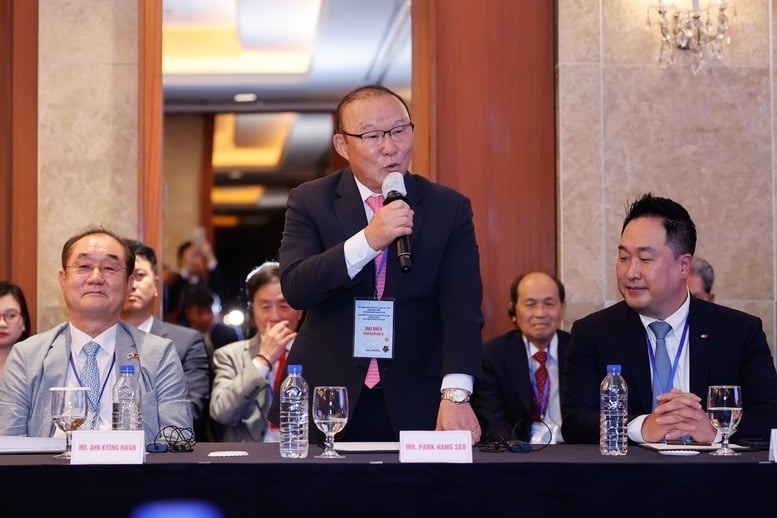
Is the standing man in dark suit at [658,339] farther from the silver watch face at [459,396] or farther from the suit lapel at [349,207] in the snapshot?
the suit lapel at [349,207]

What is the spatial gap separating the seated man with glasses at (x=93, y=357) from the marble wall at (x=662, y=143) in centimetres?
213

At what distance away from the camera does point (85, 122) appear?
496 centimetres

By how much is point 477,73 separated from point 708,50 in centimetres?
102

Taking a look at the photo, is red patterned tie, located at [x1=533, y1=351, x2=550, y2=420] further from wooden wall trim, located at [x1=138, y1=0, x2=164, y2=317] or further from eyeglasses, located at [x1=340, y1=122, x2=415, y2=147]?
eyeglasses, located at [x1=340, y1=122, x2=415, y2=147]

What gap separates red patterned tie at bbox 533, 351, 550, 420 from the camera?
471 cm

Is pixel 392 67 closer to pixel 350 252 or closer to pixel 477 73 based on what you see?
pixel 477 73

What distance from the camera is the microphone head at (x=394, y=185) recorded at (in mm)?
2902

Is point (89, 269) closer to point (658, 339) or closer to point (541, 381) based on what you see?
point (658, 339)

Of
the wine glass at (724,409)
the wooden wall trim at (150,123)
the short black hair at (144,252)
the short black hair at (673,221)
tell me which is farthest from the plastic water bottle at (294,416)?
the wooden wall trim at (150,123)

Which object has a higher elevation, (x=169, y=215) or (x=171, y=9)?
(x=171, y=9)
